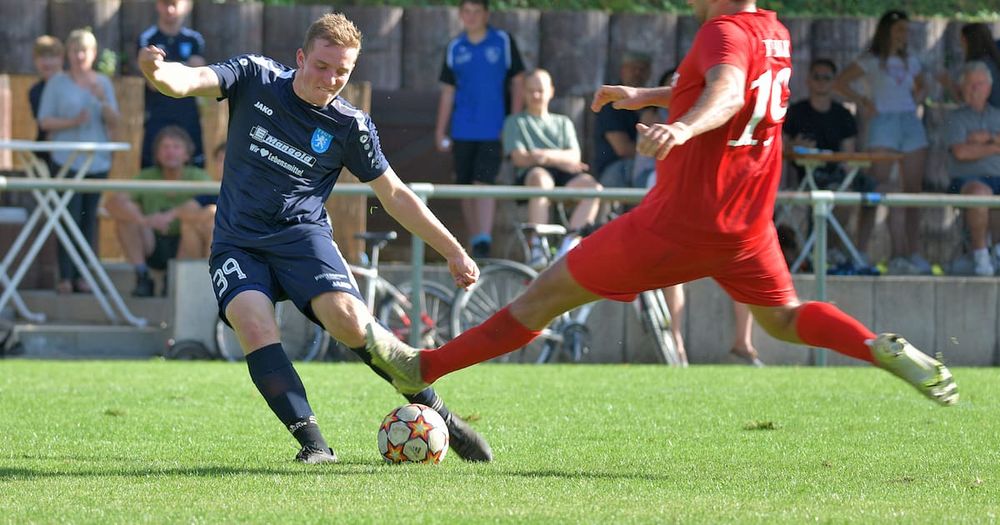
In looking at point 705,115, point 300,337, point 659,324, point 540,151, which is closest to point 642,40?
point 540,151

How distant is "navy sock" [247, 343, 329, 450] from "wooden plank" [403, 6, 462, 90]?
10410 mm

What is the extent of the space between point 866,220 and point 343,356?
4.90 meters

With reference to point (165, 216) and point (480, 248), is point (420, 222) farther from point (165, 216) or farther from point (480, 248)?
point (165, 216)

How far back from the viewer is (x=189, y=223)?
551 inches

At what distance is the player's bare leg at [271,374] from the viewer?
6.93 metres

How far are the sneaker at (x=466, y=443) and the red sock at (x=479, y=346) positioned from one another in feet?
1.11

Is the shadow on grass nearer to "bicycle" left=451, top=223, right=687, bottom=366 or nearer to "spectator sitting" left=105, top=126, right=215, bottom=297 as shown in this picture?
"bicycle" left=451, top=223, right=687, bottom=366

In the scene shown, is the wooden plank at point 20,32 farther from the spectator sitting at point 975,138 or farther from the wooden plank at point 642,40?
the spectator sitting at point 975,138

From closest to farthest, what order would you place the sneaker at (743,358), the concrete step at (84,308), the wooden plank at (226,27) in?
1. the sneaker at (743,358)
2. the concrete step at (84,308)
3. the wooden plank at (226,27)

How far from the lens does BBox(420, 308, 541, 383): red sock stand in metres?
6.88

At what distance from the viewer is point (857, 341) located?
664 cm

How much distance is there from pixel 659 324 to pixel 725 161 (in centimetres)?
729

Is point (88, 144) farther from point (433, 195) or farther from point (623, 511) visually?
point (623, 511)

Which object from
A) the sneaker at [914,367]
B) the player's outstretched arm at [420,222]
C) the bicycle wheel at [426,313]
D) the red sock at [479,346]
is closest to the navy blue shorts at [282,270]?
the player's outstretched arm at [420,222]
